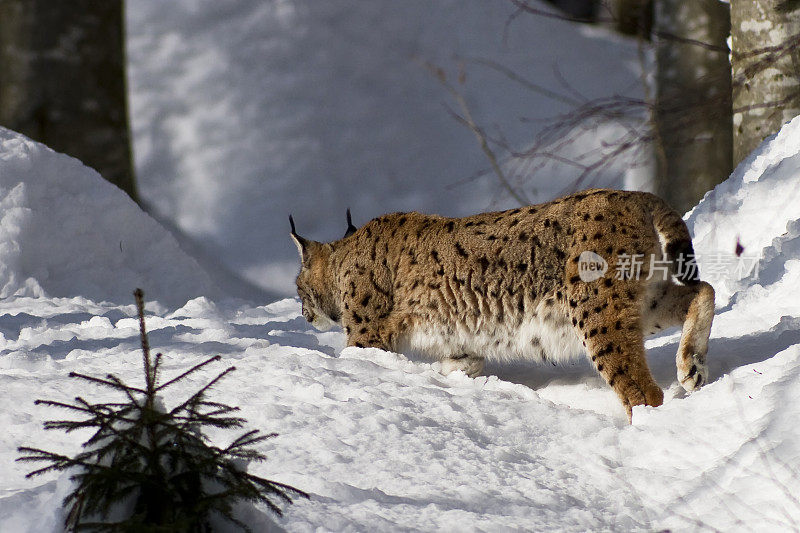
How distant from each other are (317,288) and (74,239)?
2.12m

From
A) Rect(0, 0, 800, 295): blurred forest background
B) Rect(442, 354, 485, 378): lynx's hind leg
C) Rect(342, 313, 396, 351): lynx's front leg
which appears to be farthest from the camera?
Rect(0, 0, 800, 295): blurred forest background

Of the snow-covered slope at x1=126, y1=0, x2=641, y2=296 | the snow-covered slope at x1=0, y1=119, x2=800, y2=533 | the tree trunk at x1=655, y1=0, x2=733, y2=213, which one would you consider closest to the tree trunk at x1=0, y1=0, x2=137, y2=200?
the snow-covered slope at x1=126, y1=0, x2=641, y2=296

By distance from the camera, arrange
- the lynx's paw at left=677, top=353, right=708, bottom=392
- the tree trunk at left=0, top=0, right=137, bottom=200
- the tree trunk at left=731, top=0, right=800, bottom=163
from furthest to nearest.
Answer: the tree trunk at left=0, top=0, right=137, bottom=200 → the tree trunk at left=731, top=0, right=800, bottom=163 → the lynx's paw at left=677, top=353, right=708, bottom=392

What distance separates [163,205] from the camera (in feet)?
38.6

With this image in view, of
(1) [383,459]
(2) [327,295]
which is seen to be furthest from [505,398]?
(2) [327,295]

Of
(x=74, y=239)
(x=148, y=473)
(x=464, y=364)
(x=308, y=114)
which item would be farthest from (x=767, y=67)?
(x=308, y=114)

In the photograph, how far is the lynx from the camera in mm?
4203

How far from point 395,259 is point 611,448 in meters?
1.87

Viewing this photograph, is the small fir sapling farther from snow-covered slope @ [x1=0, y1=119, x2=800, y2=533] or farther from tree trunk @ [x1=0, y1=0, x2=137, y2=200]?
tree trunk @ [x1=0, y1=0, x2=137, y2=200]

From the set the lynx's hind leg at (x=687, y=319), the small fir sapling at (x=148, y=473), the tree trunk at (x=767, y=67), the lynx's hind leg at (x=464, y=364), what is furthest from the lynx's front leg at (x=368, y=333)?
the tree trunk at (x=767, y=67)

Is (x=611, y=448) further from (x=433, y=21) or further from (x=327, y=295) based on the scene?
(x=433, y=21)

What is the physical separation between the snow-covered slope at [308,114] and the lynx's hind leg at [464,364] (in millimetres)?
6043

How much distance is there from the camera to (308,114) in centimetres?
1278

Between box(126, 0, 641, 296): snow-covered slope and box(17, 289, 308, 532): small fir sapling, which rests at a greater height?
box(126, 0, 641, 296): snow-covered slope
